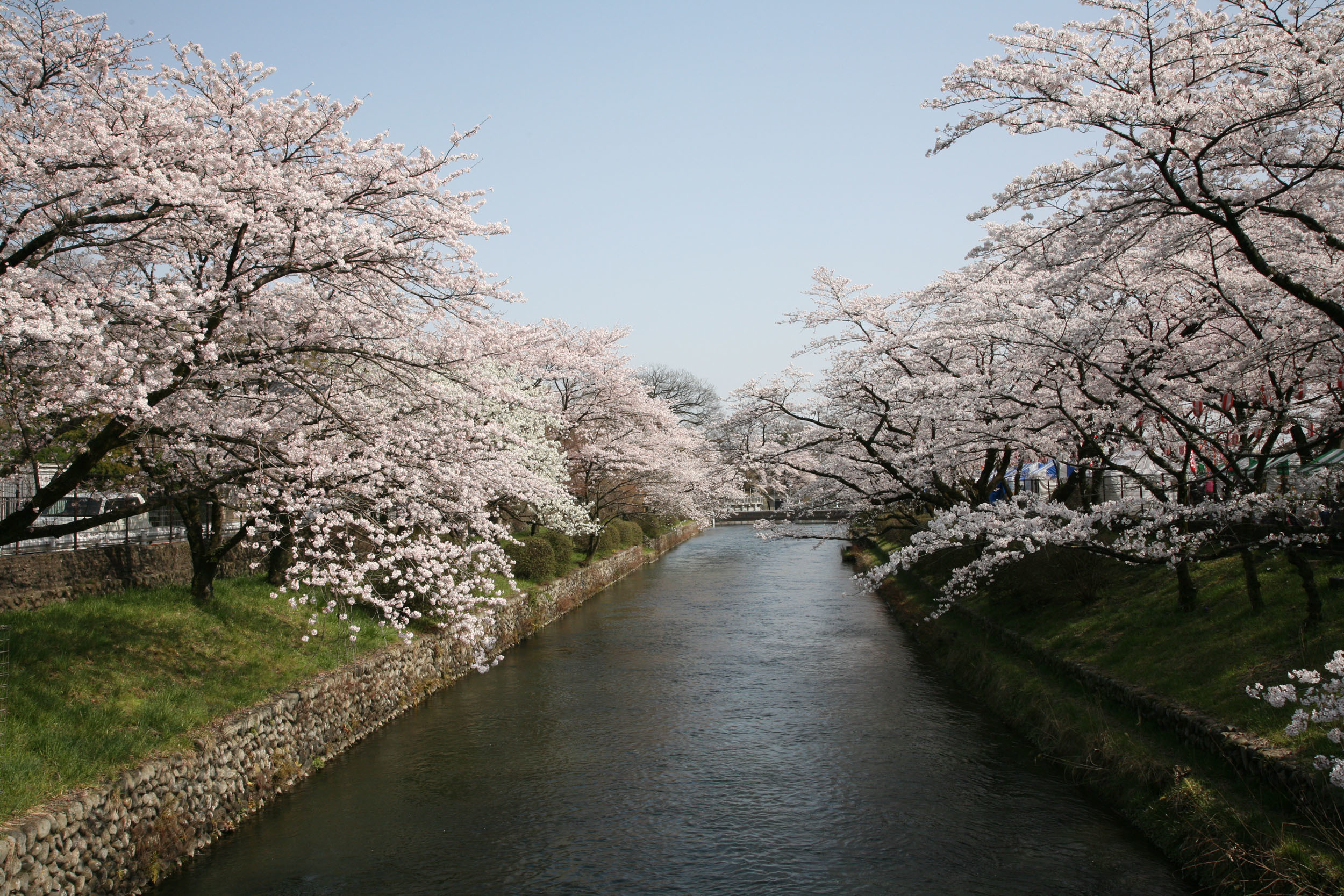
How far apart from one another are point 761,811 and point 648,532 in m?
33.9

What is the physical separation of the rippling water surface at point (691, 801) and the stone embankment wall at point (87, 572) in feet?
13.3

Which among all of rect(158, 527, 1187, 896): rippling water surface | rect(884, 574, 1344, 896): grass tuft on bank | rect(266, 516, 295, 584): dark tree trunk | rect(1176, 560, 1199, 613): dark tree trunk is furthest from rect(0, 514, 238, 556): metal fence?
rect(1176, 560, 1199, 613): dark tree trunk

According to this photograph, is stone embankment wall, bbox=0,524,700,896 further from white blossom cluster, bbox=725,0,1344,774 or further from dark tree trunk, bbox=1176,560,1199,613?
dark tree trunk, bbox=1176,560,1199,613

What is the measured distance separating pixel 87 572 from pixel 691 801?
834 centimetres

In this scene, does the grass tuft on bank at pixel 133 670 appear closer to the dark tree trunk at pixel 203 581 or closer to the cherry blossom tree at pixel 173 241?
the dark tree trunk at pixel 203 581

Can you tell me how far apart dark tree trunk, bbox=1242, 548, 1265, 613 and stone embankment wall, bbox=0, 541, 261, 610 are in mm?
14134

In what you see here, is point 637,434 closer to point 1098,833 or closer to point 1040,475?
point 1040,475

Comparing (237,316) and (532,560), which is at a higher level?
(237,316)

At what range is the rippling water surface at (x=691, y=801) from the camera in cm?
753

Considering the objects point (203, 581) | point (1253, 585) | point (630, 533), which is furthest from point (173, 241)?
point (630, 533)

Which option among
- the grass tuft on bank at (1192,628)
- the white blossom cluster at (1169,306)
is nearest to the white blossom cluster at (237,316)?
the white blossom cluster at (1169,306)

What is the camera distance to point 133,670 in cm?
934

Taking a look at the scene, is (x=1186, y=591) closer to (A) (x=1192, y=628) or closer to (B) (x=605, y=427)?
(A) (x=1192, y=628)

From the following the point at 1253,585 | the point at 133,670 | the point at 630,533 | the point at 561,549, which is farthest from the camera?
the point at 630,533
